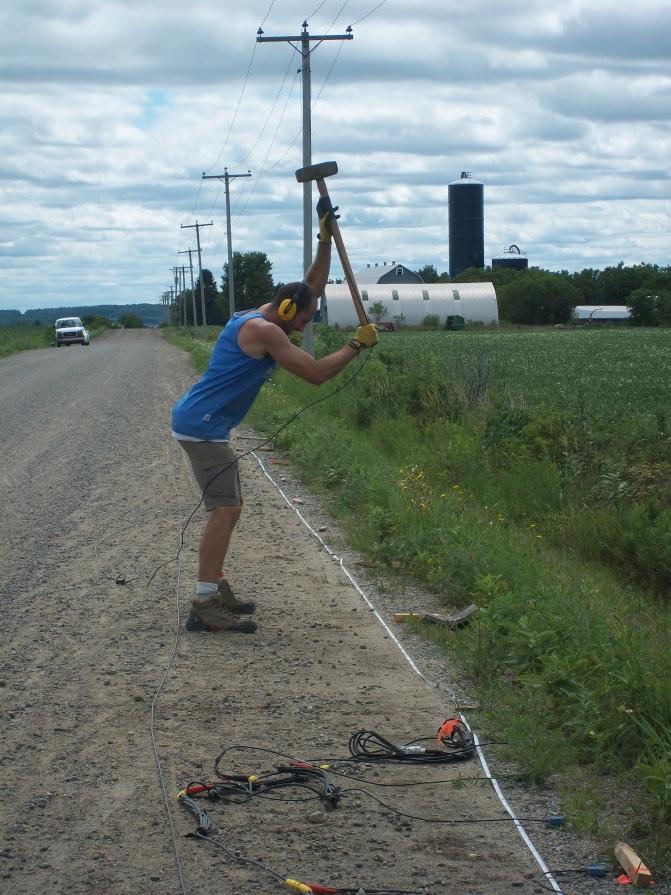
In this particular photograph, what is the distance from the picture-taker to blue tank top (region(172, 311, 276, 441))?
6.48 meters

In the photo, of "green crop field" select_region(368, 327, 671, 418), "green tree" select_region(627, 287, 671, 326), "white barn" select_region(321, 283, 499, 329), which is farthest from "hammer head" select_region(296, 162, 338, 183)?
"green tree" select_region(627, 287, 671, 326)

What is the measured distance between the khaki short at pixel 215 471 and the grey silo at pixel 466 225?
129 m

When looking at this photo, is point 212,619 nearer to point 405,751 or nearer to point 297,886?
point 405,751

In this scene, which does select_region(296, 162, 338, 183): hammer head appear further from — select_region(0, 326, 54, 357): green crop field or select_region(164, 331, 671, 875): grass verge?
select_region(0, 326, 54, 357): green crop field

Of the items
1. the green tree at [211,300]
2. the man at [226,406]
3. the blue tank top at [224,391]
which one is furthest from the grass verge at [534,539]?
the green tree at [211,300]

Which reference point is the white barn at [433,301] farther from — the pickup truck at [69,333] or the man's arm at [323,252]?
the man's arm at [323,252]

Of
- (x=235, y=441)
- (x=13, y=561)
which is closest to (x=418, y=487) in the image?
(x=13, y=561)

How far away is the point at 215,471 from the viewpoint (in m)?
6.67

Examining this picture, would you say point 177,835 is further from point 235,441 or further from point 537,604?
point 235,441

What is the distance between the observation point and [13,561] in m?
8.52

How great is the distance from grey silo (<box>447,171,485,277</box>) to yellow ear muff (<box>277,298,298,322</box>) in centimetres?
12941

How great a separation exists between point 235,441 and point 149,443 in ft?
3.94

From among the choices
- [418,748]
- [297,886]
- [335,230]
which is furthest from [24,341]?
[297,886]

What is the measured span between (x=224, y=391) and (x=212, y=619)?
4.31 ft
